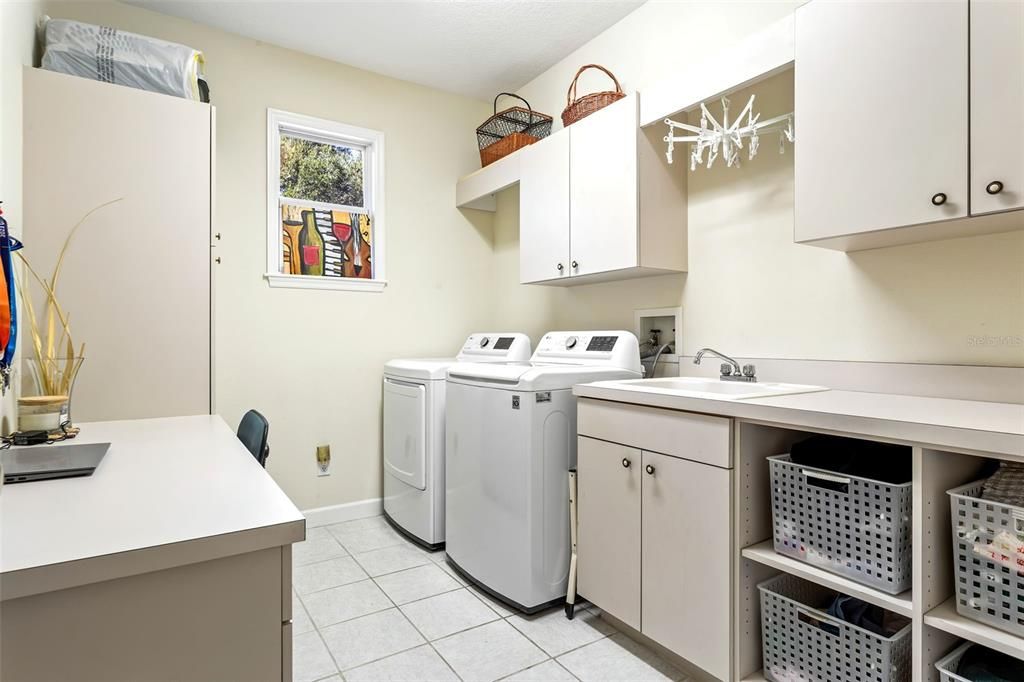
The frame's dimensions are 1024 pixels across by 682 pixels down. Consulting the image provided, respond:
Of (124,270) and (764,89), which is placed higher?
(764,89)

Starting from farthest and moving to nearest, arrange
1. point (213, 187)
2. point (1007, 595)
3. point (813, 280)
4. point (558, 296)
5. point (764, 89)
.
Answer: point (558, 296) < point (213, 187) < point (764, 89) < point (813, 280) < point (1007, 595)

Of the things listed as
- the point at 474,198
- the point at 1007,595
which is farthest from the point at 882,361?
the point at 474,198

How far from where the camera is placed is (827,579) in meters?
1.40

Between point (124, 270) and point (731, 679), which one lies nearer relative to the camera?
point (731, 679)

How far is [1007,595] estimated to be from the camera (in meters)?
1.12

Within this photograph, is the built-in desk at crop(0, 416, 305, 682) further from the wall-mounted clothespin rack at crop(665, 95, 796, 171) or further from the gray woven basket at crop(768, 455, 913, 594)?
the wall-mounted clothespin rack at crop(665, 95, 796, 171)

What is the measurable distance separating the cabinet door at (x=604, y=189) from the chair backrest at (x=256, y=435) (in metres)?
1.54

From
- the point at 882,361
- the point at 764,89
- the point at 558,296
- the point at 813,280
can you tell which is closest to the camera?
the point at 882,361

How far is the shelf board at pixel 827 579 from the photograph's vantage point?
1271mm

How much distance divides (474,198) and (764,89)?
1.85 m

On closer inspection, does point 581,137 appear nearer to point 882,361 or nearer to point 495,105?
point 495,105

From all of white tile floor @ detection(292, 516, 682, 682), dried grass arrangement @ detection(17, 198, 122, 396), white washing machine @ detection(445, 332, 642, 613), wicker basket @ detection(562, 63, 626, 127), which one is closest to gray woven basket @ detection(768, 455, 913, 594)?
white tile floor @ detection(292, 516, 682, 682)

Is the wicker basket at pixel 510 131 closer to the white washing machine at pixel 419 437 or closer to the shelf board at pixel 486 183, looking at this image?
the shelf board at pixel 486 183

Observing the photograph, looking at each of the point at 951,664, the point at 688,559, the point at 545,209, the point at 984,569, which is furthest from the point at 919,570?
the point at 545,209
